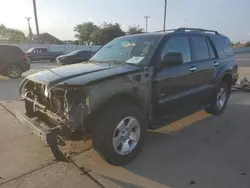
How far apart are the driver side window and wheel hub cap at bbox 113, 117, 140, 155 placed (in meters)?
1.18

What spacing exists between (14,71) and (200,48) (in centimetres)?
1085

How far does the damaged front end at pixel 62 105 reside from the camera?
3.06 meters

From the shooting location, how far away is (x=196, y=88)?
489cm

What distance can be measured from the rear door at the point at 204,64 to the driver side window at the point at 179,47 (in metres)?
0.23

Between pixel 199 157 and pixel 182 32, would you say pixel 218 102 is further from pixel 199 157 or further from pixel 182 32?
pixel 199 157

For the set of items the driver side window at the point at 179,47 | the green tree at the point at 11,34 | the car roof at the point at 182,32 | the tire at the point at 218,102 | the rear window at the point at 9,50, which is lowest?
the tire at the point at 218,102

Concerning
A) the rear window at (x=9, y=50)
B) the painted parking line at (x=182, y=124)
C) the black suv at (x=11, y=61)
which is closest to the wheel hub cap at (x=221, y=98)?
the painted parking line at (x=182, y=124)

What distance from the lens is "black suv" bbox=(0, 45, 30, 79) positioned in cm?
1288

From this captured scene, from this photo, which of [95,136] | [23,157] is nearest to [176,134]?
[95,136]

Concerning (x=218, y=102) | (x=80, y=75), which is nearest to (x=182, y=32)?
(x=218, y=102)

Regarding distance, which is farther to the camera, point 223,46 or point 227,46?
point 227,46

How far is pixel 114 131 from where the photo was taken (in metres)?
3.36

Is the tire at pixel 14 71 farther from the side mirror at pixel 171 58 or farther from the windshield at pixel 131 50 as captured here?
the side mirror at pixel 171 58

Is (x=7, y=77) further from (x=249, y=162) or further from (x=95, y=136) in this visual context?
(x=249, y=162)
